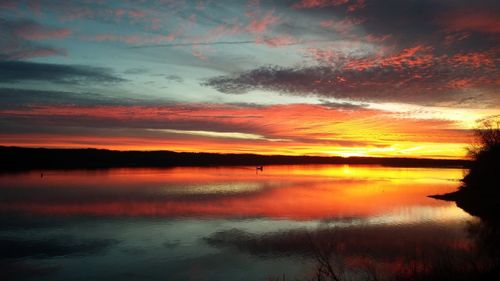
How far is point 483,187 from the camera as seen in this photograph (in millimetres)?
57250

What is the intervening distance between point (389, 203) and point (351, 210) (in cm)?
1044

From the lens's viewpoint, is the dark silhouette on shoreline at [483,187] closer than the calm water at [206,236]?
No

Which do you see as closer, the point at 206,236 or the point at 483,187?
the point at 206,236

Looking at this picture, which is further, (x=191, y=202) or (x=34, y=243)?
(x=191, y=202)

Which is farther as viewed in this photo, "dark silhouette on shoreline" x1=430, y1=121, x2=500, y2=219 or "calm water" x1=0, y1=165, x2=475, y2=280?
"dark silhouette on shoreline" x1=430, y1=121, x2=500, y2=219

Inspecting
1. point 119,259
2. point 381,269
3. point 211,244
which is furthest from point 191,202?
point 381,269

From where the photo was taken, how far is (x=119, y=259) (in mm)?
25531

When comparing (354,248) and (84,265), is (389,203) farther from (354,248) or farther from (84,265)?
(84,265)

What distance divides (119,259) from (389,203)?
4235 cm

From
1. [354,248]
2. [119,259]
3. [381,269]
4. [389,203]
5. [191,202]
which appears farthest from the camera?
[389,203]

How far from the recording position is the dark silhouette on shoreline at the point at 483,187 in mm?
50219

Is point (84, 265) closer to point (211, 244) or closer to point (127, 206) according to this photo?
point (211, 244)

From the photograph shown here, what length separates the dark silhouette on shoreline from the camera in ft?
165

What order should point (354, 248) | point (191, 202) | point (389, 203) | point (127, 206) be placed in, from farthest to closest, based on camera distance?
point (389, 203), point (191, 202), point (127, 206), point (354, 248)
